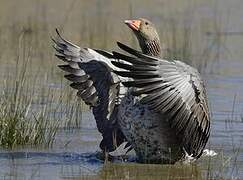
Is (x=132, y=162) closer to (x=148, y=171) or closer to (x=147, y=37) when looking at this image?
(x=148, y=171)

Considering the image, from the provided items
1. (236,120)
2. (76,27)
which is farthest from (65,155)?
(76,27)

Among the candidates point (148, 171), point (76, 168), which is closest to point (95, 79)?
point (76, 168)

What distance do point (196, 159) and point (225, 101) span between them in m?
3.69

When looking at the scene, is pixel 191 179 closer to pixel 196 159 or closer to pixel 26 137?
pixel 196 159

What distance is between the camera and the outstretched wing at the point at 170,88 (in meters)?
9.73

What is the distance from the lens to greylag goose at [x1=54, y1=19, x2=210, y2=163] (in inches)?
385

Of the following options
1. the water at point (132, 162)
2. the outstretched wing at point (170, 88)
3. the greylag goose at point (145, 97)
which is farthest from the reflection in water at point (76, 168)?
the outstretched wing at point (170, 88)

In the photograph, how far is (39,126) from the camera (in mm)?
11070

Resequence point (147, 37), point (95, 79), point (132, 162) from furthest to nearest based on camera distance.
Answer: point (95, 79) < point (147, 37) < point (132, 162)

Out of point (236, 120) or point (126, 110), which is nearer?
point (126, 110)

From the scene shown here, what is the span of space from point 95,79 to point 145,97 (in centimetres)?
141

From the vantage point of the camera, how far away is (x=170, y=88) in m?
9.80

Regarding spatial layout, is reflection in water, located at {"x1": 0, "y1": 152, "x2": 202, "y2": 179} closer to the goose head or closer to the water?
the water

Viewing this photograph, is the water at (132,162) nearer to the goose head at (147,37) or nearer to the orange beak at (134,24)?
the goose head at (147,37)
